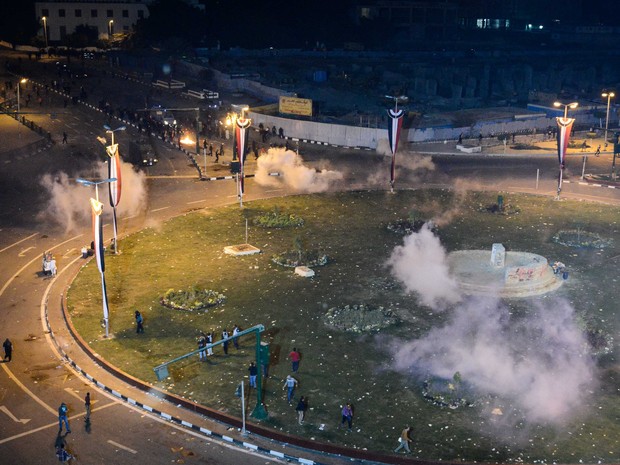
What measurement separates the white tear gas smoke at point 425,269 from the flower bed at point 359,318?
283cm

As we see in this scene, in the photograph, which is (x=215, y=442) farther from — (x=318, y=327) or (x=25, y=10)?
(x=25, y=10)

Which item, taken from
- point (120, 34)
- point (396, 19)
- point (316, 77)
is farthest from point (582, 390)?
point (396, 19)

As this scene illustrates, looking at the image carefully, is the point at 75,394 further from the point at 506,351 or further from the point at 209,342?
the point at 506,351

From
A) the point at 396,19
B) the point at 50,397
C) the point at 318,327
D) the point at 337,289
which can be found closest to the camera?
the point at 50,397

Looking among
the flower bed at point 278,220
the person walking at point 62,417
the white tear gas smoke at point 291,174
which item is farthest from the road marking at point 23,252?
the white tear gas smoke at point 291,174

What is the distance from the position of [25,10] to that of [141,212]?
98.9 meters

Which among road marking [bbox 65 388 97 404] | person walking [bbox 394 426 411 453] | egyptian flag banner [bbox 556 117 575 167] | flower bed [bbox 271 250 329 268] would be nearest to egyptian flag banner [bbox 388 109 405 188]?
egyptian flag banner [bbox 556 117 575 167]

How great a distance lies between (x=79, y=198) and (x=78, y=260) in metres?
13.1

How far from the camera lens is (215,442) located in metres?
26.6

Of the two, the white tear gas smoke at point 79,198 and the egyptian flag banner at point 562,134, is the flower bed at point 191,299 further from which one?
the egyptian flag banner at point 562,134

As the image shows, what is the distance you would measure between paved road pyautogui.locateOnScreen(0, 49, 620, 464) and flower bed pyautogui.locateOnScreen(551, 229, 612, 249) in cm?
1097

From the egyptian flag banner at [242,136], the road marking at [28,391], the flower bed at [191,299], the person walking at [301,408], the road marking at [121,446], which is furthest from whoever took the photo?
the egyptian flag banner at [242,136]

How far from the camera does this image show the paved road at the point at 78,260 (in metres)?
26.5

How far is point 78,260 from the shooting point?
45.1 metres
